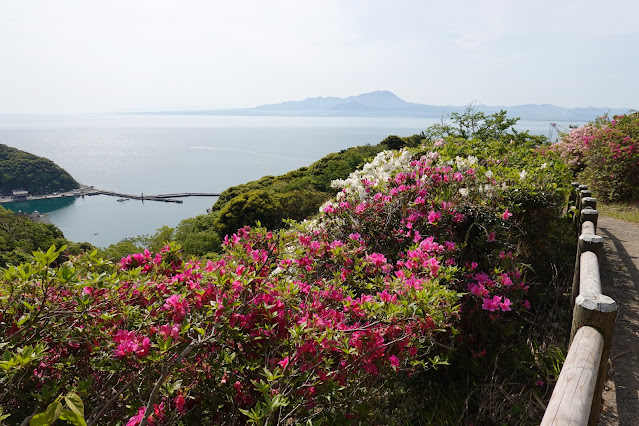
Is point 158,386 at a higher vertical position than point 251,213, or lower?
higher

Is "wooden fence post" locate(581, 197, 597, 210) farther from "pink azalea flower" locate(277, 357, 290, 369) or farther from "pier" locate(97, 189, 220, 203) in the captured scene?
"pier" locate(97, 189, 220, 203)

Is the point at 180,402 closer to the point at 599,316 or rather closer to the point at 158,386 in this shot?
the point at 158,386

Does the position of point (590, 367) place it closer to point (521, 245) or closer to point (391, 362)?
point (391, 362)

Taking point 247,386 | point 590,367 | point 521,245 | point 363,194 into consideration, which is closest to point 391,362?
point 247,386

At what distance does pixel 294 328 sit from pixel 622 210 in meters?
7.77

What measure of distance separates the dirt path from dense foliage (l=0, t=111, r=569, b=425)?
13.5 inches

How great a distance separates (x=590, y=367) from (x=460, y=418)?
87cm

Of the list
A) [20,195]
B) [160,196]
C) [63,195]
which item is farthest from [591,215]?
[20,195]

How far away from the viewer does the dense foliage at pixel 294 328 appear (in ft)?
4.28

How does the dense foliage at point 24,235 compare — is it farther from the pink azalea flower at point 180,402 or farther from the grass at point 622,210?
the pink azalea flower at point 180,402

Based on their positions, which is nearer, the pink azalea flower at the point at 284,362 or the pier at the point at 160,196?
the pink azalea flower at the point at 284,362

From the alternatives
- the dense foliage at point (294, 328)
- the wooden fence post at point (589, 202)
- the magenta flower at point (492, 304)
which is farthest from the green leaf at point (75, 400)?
the wooden fence post at point (589, 202)

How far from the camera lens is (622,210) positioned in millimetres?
6887

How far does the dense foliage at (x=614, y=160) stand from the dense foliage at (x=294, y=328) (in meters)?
6.18
